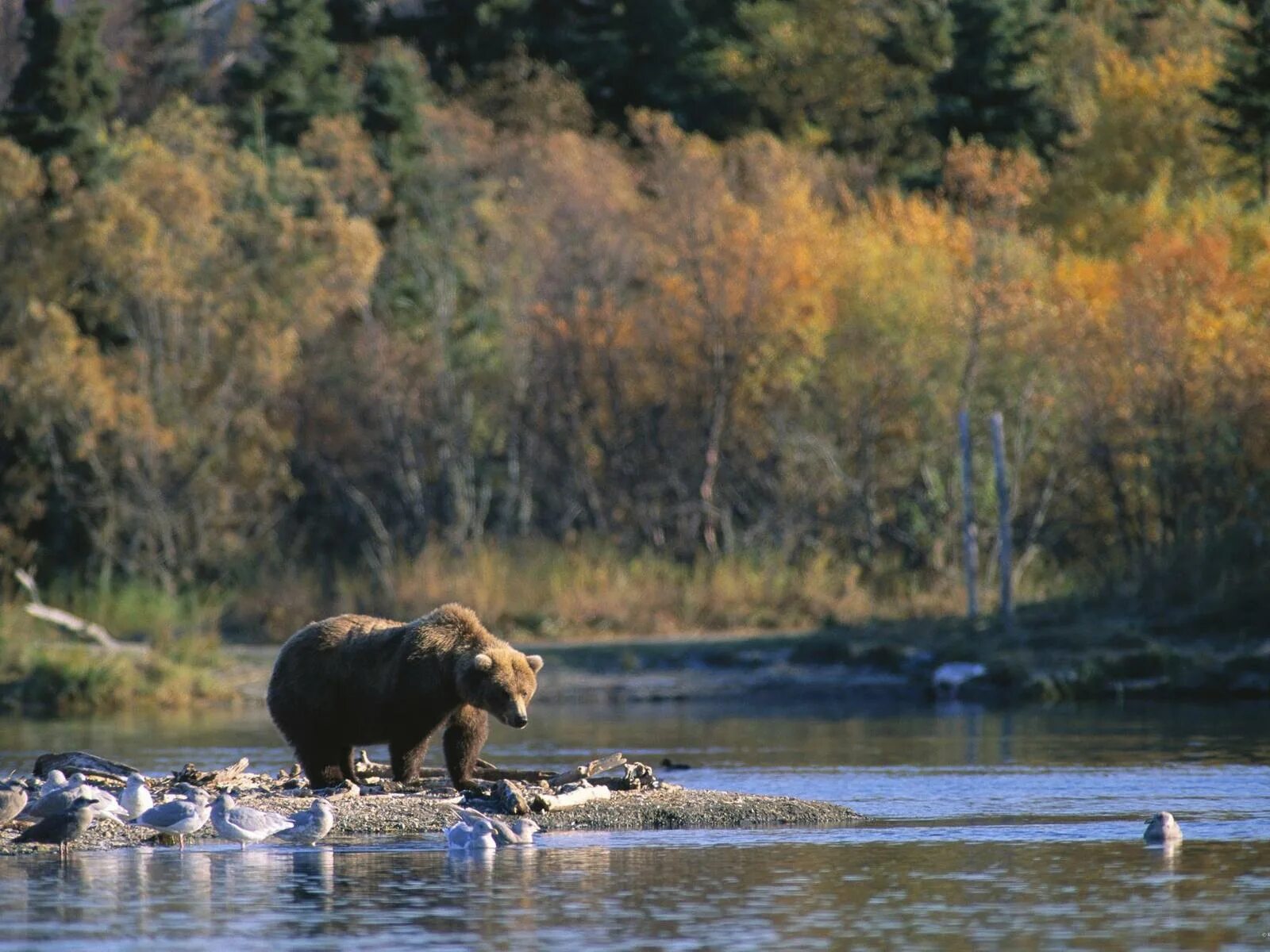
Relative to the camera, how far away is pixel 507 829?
15172mm

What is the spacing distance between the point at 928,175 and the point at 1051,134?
3.47m

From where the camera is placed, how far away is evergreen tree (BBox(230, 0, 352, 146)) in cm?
5309

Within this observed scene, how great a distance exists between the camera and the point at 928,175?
2181 inches

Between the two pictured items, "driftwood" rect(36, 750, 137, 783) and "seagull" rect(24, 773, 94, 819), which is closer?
"seagull" rect(24, 773, 94, 819)

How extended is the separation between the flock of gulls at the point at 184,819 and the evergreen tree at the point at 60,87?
25627mm

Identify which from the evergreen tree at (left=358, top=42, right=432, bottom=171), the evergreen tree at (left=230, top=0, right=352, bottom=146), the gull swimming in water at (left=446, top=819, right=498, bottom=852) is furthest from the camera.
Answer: the evergreen tree at (left=230, top=0, right=352, bottom=146)

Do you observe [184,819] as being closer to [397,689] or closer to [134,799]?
[134,799]

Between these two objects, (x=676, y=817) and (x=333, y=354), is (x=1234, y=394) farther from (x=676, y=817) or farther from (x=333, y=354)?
(x=676, y=817)

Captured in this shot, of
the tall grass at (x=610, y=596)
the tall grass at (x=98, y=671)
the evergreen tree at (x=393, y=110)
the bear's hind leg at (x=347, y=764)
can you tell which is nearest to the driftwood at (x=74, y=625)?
the tall grass at (x=98, y=671)

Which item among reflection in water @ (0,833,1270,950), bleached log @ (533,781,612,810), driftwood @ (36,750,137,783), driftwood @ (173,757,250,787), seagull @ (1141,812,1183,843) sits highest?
driftwood @ (36,750,137,783)

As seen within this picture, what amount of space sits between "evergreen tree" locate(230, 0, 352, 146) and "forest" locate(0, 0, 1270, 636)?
14.9ft

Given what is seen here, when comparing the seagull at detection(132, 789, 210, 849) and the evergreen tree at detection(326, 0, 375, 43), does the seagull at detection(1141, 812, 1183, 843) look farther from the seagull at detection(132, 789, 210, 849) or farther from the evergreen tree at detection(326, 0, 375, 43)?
the evergreen tree at detection(326, 0, 375, 43)

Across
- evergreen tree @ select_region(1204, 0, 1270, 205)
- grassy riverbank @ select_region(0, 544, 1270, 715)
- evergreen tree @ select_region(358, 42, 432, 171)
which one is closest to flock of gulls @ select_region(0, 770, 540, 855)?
grassy riverbank @ select_region(0, 544, 1270, 715)

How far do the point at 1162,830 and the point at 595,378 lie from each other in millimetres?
27384
